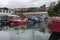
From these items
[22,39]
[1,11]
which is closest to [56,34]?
[22,39]

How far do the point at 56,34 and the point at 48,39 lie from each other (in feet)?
6.00

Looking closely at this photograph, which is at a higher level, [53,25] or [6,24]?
[53,25]

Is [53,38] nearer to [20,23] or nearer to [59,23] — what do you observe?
[59,23]

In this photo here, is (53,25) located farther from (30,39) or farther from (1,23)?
(1,23)

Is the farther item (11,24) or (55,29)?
(11,24)

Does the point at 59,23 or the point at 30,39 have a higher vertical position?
the point at 59,23

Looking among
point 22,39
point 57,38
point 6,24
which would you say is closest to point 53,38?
point 57,38

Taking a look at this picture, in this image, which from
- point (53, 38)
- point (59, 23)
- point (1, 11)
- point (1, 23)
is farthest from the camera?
point (1, 11)

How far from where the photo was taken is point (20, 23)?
35.9 m

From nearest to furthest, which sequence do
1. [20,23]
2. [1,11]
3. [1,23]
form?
[20,23]
[1,23]
[1,11]

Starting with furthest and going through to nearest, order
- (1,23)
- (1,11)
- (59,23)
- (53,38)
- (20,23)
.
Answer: (1,11)
(1,23)
(20,23)
(53,38)
(59,23)

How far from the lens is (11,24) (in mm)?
36250

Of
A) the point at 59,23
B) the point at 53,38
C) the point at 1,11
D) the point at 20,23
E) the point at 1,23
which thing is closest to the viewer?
the point at 59,23

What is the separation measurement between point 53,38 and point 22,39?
3264mm
